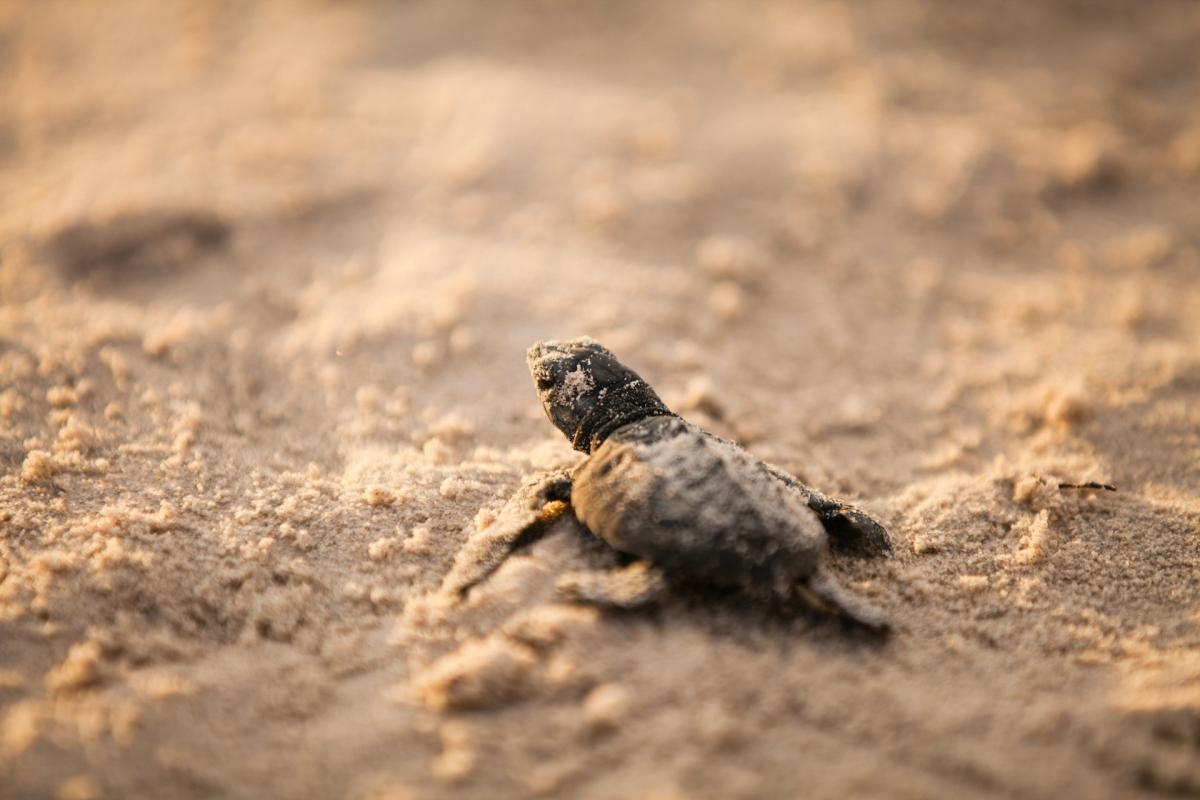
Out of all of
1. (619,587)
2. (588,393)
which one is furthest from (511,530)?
(588,393)

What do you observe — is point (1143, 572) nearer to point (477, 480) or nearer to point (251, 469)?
point (477, 480)

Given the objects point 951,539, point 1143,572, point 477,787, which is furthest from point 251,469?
point 1143,572

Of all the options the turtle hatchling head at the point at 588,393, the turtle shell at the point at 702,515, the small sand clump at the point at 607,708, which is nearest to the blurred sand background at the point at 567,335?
the small sand clump at the point at 607,708

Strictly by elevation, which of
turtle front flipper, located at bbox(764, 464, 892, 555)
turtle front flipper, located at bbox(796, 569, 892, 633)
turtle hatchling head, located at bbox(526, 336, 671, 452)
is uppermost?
turtle hatchling head, located at bbox(526, 336, 671, 452)

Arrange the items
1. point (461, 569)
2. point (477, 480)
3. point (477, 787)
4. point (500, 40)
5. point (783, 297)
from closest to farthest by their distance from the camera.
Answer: point (477, 787), point (461, 569), point (477, 480), point (783, 297), point (500, 40)

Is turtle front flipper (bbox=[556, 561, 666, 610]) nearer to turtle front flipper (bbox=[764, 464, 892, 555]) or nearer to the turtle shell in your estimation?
the turtle shell

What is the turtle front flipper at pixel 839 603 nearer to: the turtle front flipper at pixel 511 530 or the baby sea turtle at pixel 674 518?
the baby sea turtle at pixel 674 518

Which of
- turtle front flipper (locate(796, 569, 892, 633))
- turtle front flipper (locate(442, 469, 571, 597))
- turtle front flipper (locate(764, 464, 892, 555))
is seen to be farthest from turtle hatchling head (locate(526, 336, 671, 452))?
turtle front flipper (locate(796, 569, 892, 633))
